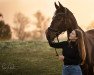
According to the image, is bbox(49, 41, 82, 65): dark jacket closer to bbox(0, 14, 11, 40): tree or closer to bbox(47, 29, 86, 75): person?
bbox(47, 29, 86, 75): person

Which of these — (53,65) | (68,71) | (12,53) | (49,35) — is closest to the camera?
(68,71)

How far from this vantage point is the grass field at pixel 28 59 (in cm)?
1684

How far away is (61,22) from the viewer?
390 inches

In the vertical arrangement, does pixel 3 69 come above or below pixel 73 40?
below

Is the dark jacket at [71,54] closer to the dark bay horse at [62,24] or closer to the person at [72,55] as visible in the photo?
the person at [72,55]

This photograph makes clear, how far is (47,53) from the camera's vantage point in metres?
20.5

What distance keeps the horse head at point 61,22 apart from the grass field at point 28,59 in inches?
258

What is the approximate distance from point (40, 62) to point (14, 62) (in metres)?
1.23

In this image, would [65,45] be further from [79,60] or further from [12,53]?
[12,53]

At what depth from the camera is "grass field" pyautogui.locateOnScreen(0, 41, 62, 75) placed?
1684cm

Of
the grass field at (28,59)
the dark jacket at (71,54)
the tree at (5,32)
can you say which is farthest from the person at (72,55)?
the tree at (5,32)

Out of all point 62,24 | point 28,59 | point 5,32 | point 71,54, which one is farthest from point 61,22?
point 5,32

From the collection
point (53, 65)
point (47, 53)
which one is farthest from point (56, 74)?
point (47, 53)

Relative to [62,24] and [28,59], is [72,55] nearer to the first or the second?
[62,24]
